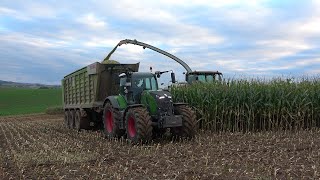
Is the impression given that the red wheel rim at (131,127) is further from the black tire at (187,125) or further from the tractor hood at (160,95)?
the black tire at (187,125)

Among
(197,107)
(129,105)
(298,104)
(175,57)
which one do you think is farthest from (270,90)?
(175,57)

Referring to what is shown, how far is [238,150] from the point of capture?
955 centimetres

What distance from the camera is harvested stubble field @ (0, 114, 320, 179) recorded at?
23.1 ft

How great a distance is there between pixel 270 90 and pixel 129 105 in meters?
5.71

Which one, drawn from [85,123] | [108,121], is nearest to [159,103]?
[108,121]

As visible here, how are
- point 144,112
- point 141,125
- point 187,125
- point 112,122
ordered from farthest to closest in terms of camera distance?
point 112,122, point 187,125, point 144,112, point 141,125

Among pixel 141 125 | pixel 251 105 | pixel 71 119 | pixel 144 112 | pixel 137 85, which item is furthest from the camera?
pixel 71 119

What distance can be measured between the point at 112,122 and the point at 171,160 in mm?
4775

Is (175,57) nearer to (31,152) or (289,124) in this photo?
(289,124)

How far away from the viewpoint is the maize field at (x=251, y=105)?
14.5m

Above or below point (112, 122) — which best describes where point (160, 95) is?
above

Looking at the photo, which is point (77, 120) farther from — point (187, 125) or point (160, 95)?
point (187, 125)

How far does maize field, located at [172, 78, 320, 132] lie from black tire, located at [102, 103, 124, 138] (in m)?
3.05

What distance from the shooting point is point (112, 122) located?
12.9 metres
